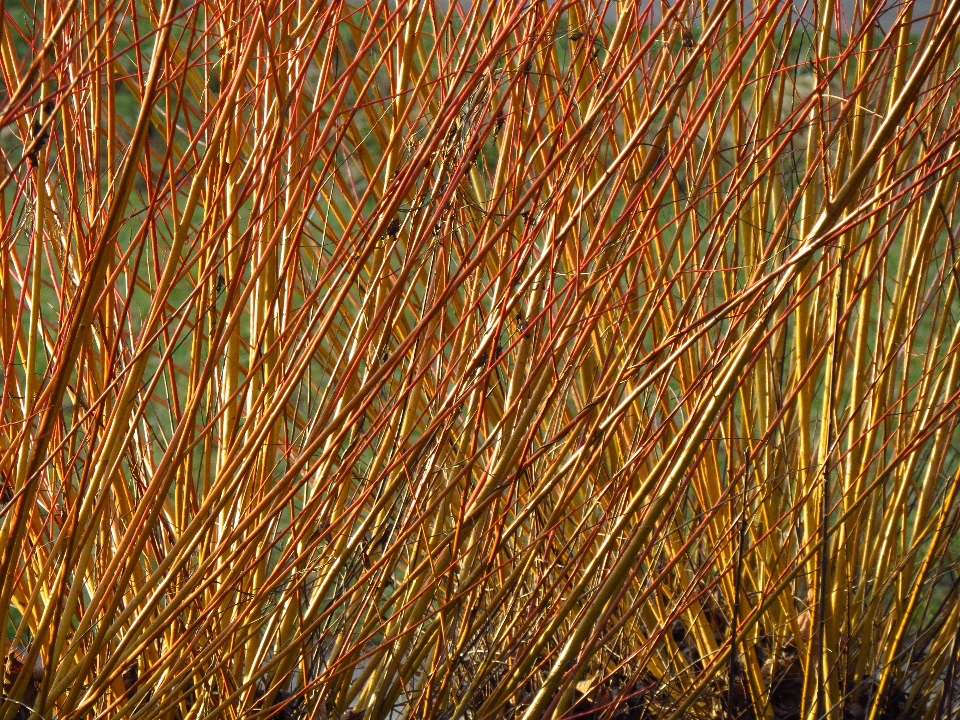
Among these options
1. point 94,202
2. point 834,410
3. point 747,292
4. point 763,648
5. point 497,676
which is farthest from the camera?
point 763,648

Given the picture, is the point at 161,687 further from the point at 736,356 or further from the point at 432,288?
the point at 736,356

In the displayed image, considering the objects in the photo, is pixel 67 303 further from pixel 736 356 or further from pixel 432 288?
pixel 736 356

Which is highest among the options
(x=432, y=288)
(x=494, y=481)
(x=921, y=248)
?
(x=921, y=248)

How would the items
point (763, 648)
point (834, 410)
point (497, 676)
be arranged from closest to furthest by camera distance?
1. point (834, 410)
2. point (497, 676)
3. point (763, 648)

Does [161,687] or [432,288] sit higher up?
[432,288]

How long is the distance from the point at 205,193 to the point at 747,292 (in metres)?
0.58

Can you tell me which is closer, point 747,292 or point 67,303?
point 747,292

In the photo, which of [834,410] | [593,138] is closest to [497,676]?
[834,410]

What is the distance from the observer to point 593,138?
99 cm

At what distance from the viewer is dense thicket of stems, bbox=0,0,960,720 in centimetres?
82

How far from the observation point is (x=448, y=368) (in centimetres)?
90

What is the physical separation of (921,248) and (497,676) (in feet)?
2.39

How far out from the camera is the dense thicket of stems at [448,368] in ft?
2.70

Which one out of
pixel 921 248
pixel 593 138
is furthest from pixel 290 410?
pixel 921 248
